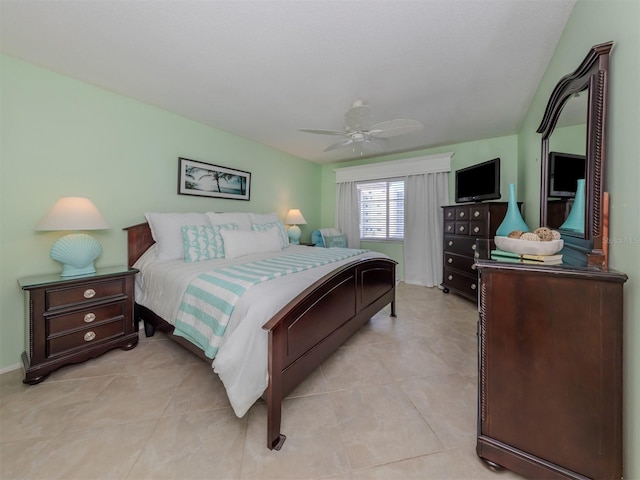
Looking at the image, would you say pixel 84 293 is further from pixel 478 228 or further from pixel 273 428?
pixel 478 228

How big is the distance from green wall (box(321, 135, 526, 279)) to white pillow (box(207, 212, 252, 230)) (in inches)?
96.6

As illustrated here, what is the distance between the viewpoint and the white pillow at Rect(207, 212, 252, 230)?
288cm

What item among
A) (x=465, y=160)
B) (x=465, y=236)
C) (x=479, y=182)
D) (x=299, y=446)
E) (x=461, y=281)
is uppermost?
(x=465, y=160)

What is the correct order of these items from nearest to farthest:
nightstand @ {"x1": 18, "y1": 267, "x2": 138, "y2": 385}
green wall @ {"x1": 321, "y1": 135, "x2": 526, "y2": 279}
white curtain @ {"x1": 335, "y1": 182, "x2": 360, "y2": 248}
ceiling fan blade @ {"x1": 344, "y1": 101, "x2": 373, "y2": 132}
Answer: nightstand @ {"x1": 18, "y1": 267, "x2": 138, "y2": 385}
ceiling fan blade @ {"x1": 344, "y1": 101, "x2": 373, "y2": 132}
green wall @ {"x1": 321, "y1": 135, "x2": 526, "y2": 279}
white curtain @ {"x1": 335, "y1": 182, "x2": 360, "y2": 248}

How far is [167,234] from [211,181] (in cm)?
105

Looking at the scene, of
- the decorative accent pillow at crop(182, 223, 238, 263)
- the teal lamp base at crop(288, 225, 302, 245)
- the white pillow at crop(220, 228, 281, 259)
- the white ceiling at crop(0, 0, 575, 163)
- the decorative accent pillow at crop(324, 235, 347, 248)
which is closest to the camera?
the white ceiling at crop(0, 0, 575, 163)

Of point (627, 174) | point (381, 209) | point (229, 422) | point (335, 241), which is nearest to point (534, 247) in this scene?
point (627, 174)

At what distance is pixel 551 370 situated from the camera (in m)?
0.98

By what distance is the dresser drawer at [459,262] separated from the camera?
130 inches

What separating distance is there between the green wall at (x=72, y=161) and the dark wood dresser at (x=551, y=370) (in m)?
3.06

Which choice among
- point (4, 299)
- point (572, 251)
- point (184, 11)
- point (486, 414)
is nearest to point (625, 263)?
point (572, 251)

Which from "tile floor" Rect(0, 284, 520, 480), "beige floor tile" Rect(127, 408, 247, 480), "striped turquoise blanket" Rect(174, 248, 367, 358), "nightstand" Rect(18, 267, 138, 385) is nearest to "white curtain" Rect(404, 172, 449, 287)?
"tile floor" Rect(0, 284, 520, 480)

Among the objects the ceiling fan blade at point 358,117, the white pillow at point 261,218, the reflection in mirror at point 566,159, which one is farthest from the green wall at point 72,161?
the reflection in mirror at point 566,159

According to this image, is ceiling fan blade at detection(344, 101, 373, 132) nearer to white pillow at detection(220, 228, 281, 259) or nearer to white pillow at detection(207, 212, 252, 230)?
white pillow at detection(220, 228, 281, 259)
